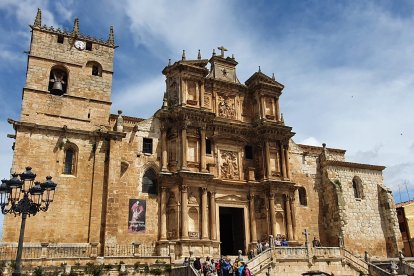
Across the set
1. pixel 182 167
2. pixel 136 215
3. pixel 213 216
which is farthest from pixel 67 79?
pixel 213 216

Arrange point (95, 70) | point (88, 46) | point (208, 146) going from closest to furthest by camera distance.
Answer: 1. point (95, 70)
2. point (88, 46)
3. point (208, 146)

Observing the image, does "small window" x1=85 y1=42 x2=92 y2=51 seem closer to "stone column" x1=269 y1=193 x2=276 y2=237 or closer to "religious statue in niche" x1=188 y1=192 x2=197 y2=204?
"religious statue in niche" x1=188 y1=192 x2=197 y2=204

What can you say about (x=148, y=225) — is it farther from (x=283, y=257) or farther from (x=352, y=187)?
(x=352, y=187)

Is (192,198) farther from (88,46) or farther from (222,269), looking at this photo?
Result: (88,46)

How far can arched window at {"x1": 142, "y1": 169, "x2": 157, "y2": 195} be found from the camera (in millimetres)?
25648

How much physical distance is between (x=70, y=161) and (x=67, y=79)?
5.41 m

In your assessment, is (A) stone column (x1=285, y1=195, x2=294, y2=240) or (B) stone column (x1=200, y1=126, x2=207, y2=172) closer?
(B) stone column (x1=200, y1=126, x2=207, y2=172)

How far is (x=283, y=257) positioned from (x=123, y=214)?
9.58 m

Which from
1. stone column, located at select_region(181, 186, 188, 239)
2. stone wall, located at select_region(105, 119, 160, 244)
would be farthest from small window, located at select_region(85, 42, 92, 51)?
stone column, located at select_region(181, 186, 188, 239)

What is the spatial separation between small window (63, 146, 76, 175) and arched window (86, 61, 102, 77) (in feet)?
17.9

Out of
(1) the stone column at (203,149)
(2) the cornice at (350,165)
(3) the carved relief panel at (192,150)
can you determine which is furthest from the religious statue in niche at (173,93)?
(2) the cornice at (350,165)

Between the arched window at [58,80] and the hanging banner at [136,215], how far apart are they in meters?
8.09

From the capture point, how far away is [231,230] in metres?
29.2

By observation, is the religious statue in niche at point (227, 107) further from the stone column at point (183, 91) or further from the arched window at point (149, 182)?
the arched window at point (149, 182)
